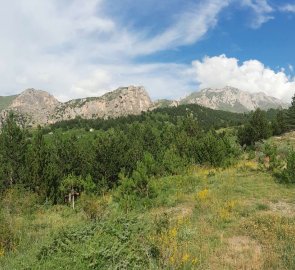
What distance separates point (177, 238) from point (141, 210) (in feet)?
18.9

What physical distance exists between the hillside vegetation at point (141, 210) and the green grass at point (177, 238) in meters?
0.03

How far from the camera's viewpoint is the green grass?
7.23 m

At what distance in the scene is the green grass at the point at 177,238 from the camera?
7.23 m

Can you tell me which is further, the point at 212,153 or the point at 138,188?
the point at 212,153

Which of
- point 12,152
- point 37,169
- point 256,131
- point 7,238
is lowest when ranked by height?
point 7,238

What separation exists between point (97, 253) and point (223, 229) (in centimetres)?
517

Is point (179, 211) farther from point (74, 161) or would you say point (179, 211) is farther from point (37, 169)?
point (74, 161)

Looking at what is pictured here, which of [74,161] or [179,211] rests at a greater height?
[74,161]

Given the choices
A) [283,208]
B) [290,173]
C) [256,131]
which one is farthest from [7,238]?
[256,131]

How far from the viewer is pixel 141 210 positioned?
15.0m

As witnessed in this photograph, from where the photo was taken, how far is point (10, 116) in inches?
1155

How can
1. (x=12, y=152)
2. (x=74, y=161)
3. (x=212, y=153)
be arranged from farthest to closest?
1. (x=12, y=152)
2. (x=212, y=153)
3. (x=74, y=161)

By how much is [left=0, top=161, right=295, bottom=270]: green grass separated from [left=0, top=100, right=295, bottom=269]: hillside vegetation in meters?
0.03

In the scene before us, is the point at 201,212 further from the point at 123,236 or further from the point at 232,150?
the point at 232,150
